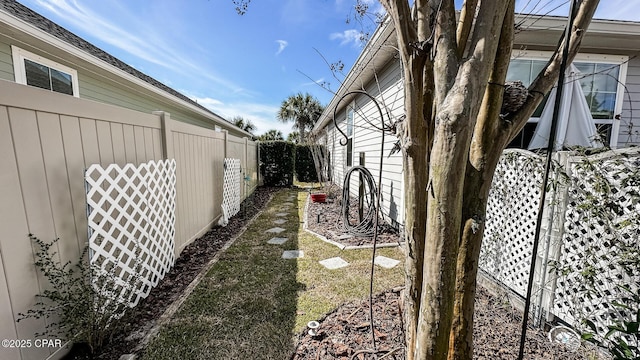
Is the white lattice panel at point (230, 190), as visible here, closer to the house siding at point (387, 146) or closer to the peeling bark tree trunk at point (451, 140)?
the house siding at point (387, 146)

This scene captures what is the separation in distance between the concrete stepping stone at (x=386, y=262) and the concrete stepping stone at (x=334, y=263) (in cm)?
46

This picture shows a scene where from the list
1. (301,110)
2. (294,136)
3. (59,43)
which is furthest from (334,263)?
(294,136)

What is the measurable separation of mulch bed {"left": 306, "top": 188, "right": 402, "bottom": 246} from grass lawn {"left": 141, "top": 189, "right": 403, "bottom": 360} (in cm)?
41

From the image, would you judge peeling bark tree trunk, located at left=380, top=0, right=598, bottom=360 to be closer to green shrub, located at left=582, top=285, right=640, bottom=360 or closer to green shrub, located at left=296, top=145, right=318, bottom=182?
green shrub, located at left=582, top=285, right=640, bottom=360

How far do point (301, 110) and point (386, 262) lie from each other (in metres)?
20.9

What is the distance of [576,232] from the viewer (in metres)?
1.97

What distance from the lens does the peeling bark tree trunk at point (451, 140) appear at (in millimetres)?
994

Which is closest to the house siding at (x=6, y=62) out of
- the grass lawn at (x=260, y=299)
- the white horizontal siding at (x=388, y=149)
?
the grass lawn at (x=260, y=299)

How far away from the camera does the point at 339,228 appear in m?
5.13

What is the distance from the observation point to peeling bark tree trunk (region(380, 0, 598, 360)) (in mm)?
994

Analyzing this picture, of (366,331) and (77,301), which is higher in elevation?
(77,301)

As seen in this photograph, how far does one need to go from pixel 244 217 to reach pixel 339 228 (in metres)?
2.56

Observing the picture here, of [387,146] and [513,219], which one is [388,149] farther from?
[513,219]

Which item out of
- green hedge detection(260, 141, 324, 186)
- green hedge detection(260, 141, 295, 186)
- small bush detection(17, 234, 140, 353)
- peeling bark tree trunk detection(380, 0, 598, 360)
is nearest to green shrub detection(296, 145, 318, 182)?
green hedge detection(260, 141, 324, 186)
